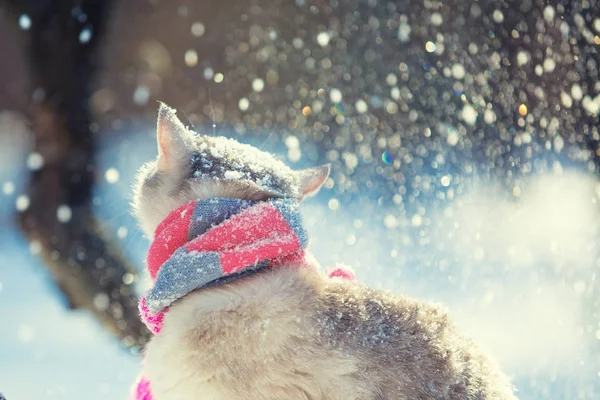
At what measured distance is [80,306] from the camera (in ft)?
→ 9.29

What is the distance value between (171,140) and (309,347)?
69 centimetres

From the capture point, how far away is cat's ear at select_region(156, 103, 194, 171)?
4.03ft

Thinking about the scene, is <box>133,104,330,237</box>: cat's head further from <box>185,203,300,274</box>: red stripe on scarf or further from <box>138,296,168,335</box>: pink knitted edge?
<box>138,296,168,335</box>: pink knitted edge

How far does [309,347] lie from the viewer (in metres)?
0.97

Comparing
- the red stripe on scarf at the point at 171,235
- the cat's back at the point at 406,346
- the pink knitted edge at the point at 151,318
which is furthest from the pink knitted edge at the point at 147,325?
the cat's back at the point at 406,346

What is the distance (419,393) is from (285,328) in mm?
314

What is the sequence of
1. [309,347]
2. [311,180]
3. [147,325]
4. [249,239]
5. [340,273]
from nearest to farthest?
[309,347] < [249,239] < [147,325] < [340,273] < [311,180]

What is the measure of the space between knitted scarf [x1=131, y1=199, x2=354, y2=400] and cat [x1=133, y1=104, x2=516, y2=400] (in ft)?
0.15

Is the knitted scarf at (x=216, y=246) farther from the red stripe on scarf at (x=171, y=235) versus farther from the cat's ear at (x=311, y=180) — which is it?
the cat's ear at (x=311, y=180)

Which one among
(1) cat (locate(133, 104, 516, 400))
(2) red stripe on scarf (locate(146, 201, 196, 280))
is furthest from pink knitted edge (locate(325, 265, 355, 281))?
(2) red stripe on scarf (locate(146, 201, 196, 280))

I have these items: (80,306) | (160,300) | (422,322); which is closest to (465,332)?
(422,322)

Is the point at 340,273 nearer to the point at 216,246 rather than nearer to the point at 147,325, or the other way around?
the point at 216,246

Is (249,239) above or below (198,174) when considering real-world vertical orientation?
below

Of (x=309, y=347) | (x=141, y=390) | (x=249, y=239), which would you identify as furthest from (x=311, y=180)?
(x=141, y=390)
